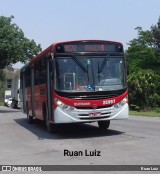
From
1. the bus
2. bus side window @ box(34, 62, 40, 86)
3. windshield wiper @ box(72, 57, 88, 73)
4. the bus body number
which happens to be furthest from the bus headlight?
bus side window @ box(34, 62, 40, 86)

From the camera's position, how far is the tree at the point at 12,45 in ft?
137

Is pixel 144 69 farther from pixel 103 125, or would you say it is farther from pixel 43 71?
pixel 43 71

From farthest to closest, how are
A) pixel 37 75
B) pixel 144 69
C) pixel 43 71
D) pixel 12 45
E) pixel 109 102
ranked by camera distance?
pixel 144 69 < pixel 12 45 < pixel 37 75 < pixel 43 71 < pixel 109 102

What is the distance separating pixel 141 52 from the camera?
201 ft

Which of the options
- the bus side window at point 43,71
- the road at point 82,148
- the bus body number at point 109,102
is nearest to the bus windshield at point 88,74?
the bus body number at point 109,102

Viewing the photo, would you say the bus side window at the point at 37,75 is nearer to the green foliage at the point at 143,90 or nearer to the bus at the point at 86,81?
the bus at the point at 86,81

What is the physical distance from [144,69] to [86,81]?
41903 millimetres

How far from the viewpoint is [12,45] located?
41.7 metres

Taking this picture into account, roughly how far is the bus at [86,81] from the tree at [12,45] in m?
26.0

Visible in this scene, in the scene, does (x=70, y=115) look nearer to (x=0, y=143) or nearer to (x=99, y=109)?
(x=99, y=109)

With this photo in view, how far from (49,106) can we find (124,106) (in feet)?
9.05

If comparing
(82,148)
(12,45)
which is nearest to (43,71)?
(82,148)

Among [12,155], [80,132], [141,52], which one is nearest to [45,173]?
[12,155]

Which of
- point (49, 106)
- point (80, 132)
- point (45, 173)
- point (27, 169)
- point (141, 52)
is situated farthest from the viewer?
point (141, 52)
